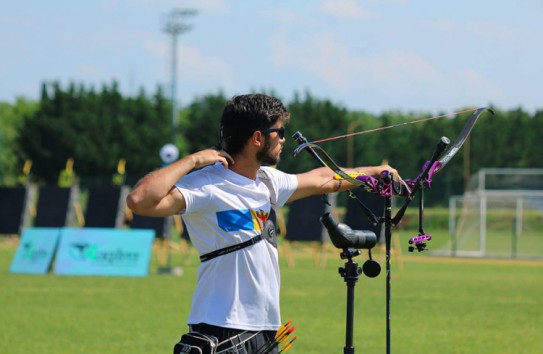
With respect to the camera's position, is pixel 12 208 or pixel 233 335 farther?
pixel 12 208

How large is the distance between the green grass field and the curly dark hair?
5999mm

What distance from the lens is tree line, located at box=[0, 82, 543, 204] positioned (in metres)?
75.4

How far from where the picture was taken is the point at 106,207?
1017 inches

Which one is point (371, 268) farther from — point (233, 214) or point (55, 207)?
point (55, 207)

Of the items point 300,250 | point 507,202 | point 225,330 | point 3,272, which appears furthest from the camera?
point 507,202

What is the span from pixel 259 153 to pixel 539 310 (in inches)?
→ 453

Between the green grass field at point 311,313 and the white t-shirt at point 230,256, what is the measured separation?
19.1ft

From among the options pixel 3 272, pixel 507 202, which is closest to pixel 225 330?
pixel 3 272

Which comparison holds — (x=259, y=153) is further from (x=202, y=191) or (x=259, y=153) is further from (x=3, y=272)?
(x=3, y=272)

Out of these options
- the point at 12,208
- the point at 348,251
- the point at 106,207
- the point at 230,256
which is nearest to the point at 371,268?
the point at 348,251

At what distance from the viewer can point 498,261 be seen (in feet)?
109

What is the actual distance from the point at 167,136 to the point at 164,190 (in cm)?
7500

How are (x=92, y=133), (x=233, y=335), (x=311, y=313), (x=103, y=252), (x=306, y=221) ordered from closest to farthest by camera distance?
(x=233, y=335), (x=311, y=313), (x=103, y=252), (x=306, y=221), (x=92, y=133)

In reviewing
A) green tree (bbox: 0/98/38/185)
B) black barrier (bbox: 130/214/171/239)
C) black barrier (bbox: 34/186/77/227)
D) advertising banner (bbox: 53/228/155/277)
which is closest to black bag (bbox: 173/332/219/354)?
advertising banner (bbox: 53/228/155/277)
